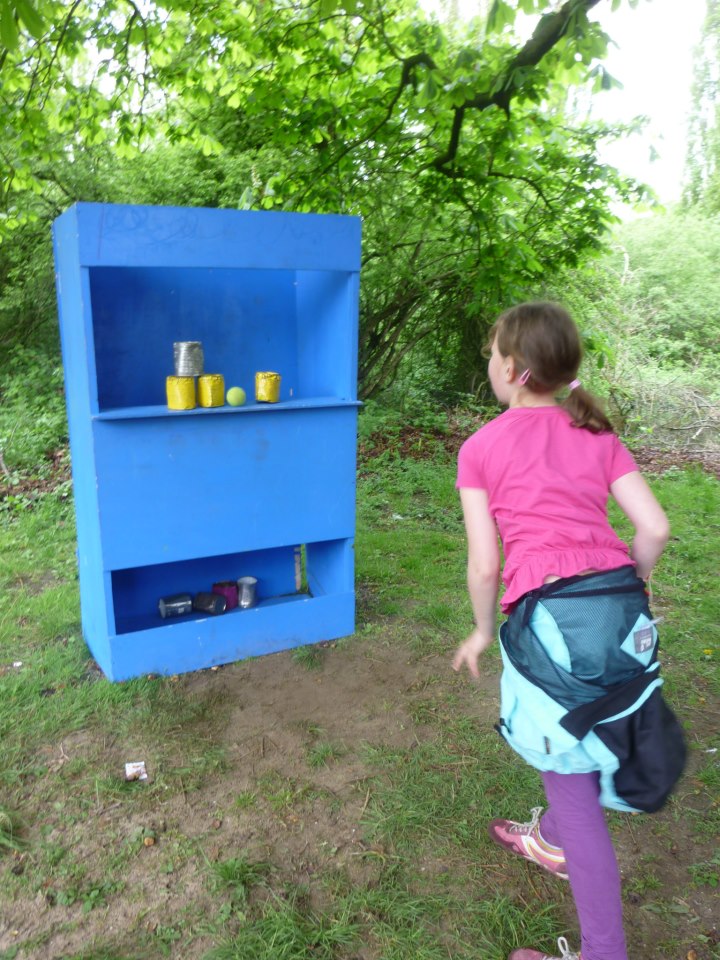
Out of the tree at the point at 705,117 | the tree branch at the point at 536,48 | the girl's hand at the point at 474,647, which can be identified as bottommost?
the girl's hand at the point at 474,647

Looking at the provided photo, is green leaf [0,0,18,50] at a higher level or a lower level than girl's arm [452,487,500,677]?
higher

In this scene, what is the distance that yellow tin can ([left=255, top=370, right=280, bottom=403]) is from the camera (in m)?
3.41

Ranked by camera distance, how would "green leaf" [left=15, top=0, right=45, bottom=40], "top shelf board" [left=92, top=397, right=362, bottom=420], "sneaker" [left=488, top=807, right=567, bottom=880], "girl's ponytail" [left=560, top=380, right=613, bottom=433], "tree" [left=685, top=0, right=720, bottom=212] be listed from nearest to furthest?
"girl's ponytail" [left=560, top=380, right=613, bottom=433], "sneaker" [left=488, top=807, right=567, bottom=880], "green leaf" [left=15, top=0, right=45, bottom=40], "top shelf board" [left=92, top=397, right=362, bottom=420], "tree" [left=685, top=0, right=720, bottom=212]

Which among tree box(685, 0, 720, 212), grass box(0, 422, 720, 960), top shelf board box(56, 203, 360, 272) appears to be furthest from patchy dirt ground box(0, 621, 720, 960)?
tree box(685, 0, 720, 212)

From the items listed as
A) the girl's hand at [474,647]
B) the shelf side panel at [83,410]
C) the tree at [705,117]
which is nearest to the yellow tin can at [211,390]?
the shelf side panel at [83,410]

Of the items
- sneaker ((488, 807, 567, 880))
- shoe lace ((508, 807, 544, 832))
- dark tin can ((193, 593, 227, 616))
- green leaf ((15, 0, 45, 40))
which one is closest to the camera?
sneaker ((488, 807, 567, 880))

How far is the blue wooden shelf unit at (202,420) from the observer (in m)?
3.03

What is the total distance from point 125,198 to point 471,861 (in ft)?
27.5

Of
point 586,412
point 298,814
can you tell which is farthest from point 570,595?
point 298,814

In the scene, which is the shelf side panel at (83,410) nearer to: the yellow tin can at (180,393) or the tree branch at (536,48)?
the yellow tin can at (180,393)

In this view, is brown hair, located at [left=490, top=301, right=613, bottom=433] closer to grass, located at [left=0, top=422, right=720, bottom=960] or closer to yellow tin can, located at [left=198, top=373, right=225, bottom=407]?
grass, located at [left=0, top=422, right=720, bottom=960]

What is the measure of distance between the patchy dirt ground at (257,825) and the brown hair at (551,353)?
150cm

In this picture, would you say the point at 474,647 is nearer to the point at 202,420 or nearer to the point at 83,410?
the point at 202,420

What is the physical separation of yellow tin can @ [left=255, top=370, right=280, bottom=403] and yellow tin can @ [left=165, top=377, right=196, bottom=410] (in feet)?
1.23
